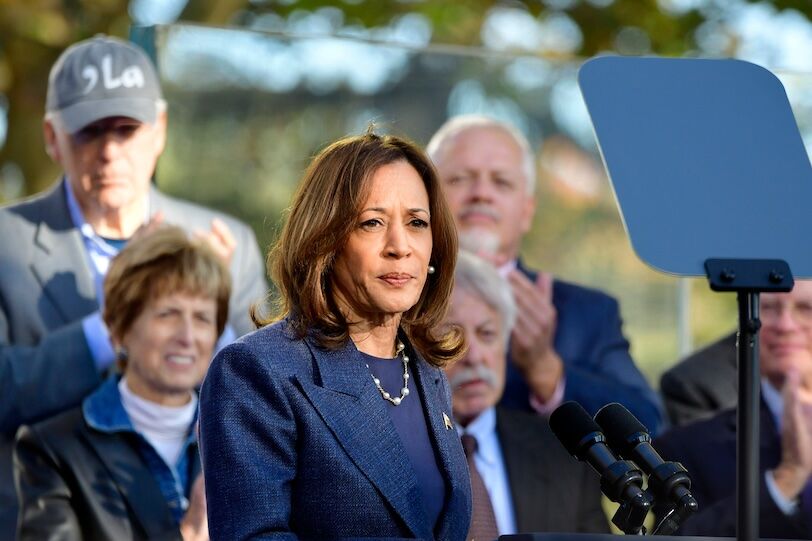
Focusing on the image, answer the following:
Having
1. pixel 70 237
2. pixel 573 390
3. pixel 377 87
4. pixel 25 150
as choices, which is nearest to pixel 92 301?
pixel 70 237

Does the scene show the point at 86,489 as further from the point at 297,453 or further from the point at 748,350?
the point at 748,350

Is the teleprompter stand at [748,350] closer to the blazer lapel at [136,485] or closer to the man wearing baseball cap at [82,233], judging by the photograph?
the blazer lapel at [136,485]

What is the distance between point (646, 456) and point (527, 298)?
3721mm

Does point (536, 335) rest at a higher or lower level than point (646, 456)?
higher

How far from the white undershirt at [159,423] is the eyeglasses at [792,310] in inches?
105

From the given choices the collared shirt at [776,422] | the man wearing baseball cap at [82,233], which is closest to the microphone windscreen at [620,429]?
the man wearing baseball cap at [82,233]

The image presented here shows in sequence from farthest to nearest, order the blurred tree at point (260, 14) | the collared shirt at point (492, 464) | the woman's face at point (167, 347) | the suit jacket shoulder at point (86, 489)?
the blurred tree at point (260, 14)
the collared shirt at point (492, 464)
the woman's face at point (167, 347)
the suit jacket shoulder at point (86, 489)

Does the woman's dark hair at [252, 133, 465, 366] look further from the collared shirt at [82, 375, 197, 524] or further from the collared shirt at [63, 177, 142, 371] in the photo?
the collared shirt at [63, 177, 142, 371]

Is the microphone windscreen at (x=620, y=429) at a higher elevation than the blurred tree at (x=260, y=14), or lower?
lower

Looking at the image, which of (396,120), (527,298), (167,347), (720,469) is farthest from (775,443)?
(167,347)

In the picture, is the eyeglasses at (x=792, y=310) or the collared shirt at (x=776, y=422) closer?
the collared shirt at (x=776, y=422)

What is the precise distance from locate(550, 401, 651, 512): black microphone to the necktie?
9.80 feet

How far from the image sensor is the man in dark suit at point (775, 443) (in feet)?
20.1

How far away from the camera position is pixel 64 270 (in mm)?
5570
